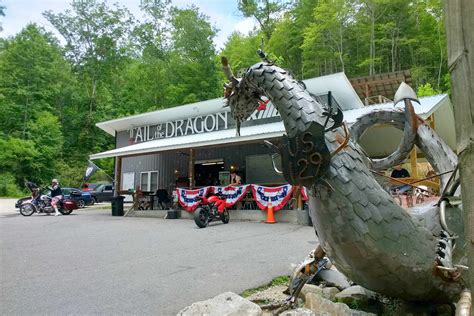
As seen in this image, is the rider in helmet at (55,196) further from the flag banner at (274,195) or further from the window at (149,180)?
the flag banner at (274,195)

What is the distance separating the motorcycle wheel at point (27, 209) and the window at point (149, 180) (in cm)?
572

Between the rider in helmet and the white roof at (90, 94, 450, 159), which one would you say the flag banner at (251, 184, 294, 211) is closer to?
the white roof at (90, 94, 450, 159)

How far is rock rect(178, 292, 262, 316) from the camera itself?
9.82 ft

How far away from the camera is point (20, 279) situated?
4867 mm

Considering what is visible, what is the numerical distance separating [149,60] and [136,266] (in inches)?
1289

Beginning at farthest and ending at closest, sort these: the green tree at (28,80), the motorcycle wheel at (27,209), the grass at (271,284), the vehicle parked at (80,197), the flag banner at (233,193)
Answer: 1. the green tree at (28,80)
2. the vehicle parked at (80,197)
3. the motorcycle wheel at (27,209)
4. the flag banner at (233,193)
5. the grass at (271,284)

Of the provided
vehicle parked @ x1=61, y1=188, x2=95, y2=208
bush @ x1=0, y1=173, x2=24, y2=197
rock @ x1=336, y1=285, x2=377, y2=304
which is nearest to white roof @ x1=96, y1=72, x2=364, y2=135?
vehicle parked @ x1=61, y1=188, x2=95, y2=208

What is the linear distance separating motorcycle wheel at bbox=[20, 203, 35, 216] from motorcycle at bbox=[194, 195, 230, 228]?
28.8ft

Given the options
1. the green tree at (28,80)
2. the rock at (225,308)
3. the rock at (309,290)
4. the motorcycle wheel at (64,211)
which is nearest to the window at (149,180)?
the motorcycle wheel at (64,211)

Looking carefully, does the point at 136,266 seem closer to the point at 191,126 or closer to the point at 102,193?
the point at 191,126

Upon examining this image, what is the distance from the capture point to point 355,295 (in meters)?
3.55

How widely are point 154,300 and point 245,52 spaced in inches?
1109

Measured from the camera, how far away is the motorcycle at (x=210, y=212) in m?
10.2

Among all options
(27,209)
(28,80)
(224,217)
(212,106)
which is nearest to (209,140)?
(224,217)
